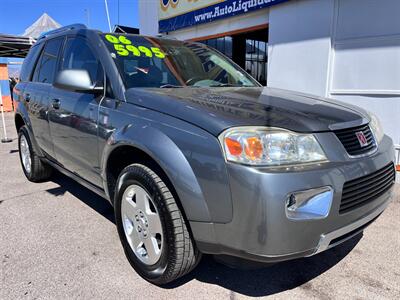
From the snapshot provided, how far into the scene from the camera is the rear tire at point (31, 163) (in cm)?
468

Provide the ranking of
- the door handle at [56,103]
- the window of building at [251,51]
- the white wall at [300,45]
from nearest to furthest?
the door handle at [56,103] → the white wall at [300,45] → the window of building at [251,51]

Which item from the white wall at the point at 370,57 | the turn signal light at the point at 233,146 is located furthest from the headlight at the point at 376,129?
the white wall at the point at 370,57

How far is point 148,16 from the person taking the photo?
1108 cm

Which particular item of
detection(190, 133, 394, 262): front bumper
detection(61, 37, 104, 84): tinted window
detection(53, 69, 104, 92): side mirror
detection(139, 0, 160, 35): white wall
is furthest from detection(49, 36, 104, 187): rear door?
detection(139, 0, 160, 35): white wall

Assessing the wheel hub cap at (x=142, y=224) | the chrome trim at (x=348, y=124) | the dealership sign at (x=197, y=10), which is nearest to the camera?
the chrome trim at (x=348, y=124)

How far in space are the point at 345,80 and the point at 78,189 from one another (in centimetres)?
442

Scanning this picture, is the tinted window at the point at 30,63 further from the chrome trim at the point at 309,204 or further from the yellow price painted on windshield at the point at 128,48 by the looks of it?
the chrome trim at the point at 309,204

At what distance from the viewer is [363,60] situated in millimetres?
5562

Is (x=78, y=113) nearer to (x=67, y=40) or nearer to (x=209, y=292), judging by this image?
(x=67, y=40)

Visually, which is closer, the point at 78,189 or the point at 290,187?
the point at 290,187

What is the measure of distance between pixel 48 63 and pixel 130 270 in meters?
2.69

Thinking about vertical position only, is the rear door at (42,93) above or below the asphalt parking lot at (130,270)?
above

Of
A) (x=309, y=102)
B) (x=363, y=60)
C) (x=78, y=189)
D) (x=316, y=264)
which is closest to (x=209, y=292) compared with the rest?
(x=316, y=264)

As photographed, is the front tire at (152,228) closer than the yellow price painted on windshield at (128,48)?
Yes
